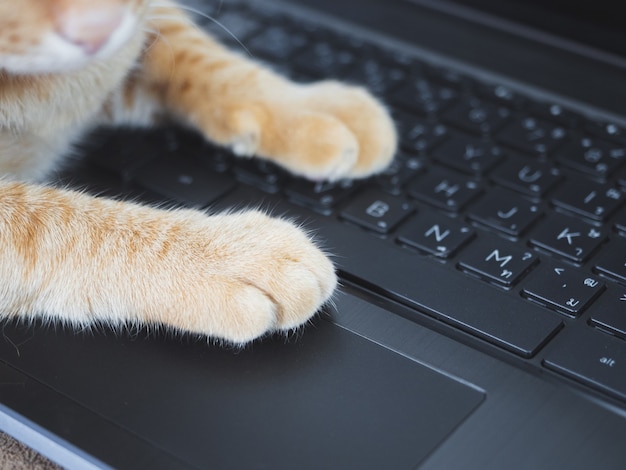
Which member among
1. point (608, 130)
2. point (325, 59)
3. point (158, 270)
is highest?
point (608, 130)

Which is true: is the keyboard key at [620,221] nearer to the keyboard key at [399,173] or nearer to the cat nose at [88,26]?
the keyboard key at [399,173]

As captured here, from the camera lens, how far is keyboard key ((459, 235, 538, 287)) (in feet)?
2.05

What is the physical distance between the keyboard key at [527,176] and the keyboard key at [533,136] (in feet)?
0.08

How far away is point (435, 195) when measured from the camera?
28.0 inches

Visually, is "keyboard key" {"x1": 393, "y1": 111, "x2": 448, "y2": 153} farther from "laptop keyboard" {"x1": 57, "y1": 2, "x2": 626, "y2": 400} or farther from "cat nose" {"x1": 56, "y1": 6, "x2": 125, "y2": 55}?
"cat nose" {"x1": 56, "y1": 6, "x2": 125, "y2": 55}

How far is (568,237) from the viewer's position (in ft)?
2.17

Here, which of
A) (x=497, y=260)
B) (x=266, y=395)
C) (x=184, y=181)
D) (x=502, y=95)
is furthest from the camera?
(x=502, y=95)

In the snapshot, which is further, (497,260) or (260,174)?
(260,174)

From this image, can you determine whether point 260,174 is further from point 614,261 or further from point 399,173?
point 614,261

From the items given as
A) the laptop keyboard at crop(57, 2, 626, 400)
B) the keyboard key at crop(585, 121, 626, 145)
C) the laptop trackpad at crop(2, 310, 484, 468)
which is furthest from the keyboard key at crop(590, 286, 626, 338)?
the keyboard key at crop(585, 121, 626, 145)

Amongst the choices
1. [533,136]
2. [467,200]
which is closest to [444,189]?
[467,200]

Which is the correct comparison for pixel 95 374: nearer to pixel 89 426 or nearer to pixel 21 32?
pixel 89 426

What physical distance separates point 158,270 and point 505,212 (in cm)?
27

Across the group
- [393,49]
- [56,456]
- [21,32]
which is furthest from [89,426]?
[393,49]
